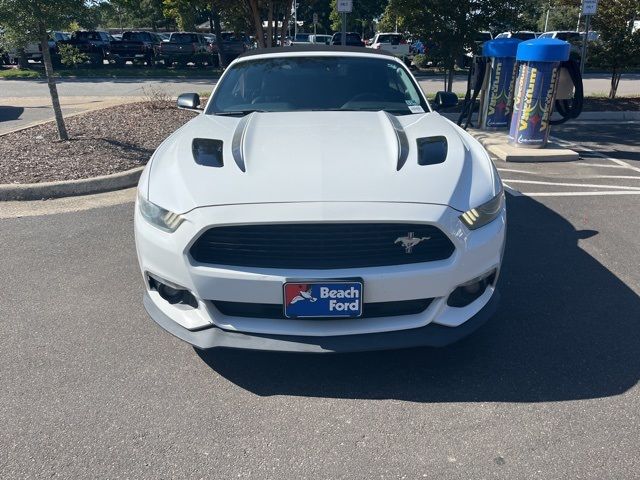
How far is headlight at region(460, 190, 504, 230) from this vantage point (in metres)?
2.81

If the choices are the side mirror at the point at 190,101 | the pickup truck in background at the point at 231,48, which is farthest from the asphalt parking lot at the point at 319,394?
the pickup truck in background at the point at 231,48

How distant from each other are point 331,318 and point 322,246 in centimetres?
36

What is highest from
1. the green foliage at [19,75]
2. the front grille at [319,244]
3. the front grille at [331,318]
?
the front grille at [319,244]

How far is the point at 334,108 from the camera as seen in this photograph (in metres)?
4.23

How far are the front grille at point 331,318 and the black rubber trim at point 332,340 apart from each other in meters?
0.10

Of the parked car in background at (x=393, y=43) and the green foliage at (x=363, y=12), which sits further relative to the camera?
the green foliage at (x=363, y=12)

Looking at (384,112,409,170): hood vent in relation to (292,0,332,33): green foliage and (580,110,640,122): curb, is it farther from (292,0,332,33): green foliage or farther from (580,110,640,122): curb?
(292,0,332,33): green foliage

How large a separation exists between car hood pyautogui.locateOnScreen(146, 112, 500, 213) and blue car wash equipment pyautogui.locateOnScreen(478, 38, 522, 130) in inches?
267

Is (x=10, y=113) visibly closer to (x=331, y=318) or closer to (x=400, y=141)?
(x=400, y=141)

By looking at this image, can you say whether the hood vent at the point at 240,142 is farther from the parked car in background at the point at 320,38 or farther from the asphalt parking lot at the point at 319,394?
the parked car in background at the point at 320,38

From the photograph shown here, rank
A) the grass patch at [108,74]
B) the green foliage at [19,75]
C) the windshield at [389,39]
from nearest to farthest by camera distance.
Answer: the green foliage at [19,75] → the grass patch at [108,74] → the windshield at [389,39]

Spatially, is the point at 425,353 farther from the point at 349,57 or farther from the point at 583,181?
the point at 583,181

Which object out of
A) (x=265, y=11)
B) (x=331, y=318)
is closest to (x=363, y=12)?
(x=265, y=11)

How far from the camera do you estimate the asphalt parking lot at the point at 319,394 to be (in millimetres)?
2434
